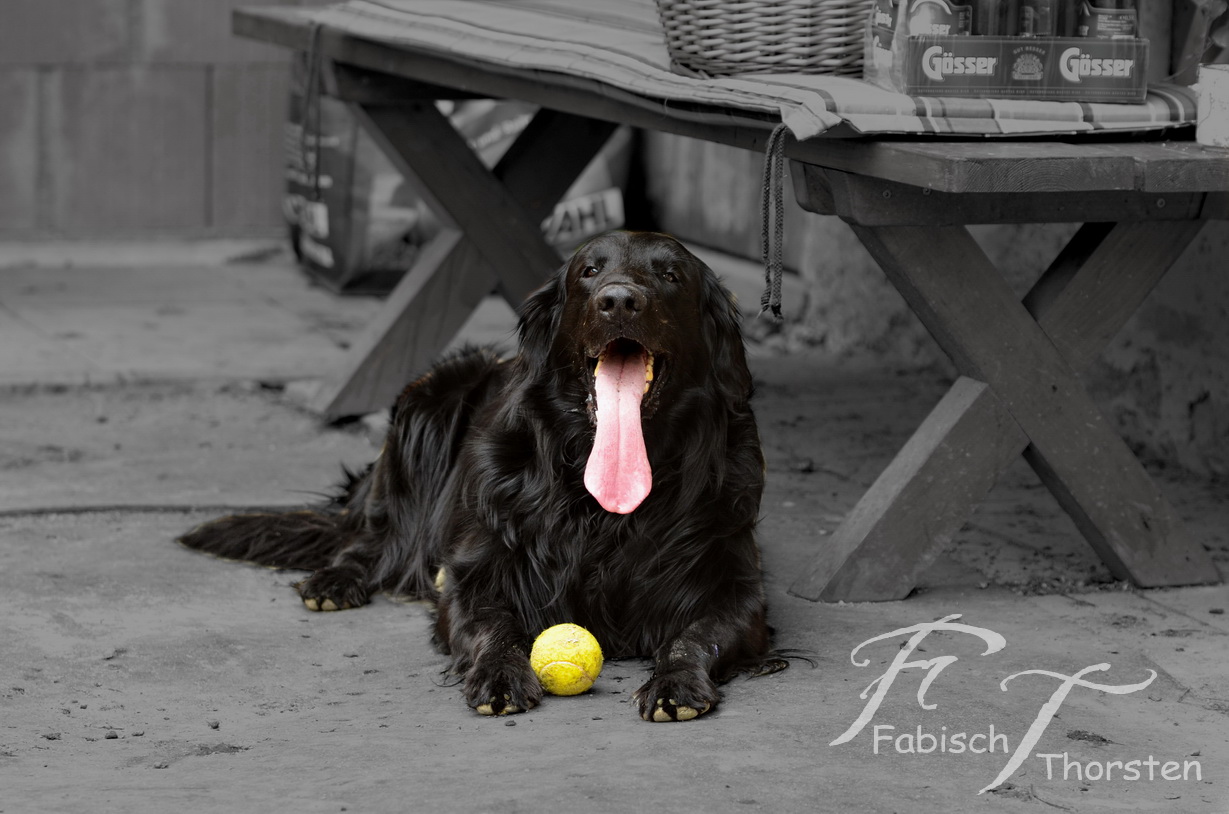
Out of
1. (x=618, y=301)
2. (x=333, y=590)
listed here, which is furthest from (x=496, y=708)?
(x=333, y=590)

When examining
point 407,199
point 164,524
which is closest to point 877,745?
point 164,524

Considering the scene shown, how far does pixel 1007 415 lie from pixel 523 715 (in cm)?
137

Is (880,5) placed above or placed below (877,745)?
above

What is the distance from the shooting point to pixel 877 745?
2.84m

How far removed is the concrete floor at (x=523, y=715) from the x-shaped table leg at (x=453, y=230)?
0.25 metres

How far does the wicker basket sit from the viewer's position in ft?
11.7

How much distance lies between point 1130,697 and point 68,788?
193 cm

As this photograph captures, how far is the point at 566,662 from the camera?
314cm

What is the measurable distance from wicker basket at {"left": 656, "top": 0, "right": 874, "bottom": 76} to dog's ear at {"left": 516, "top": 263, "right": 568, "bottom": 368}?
2.08ft

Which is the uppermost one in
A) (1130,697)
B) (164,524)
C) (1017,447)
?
(1017,447)

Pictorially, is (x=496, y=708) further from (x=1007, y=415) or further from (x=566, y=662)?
(x=1007, y=415)

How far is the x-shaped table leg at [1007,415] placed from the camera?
3686 mm

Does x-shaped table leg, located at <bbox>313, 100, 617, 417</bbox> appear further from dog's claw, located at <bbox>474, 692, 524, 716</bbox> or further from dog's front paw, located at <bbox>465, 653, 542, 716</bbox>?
dog's claw, located at <bbox>474, 692, 524, 716</bbox>

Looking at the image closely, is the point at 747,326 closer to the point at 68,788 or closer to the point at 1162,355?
the point at 1162,355
